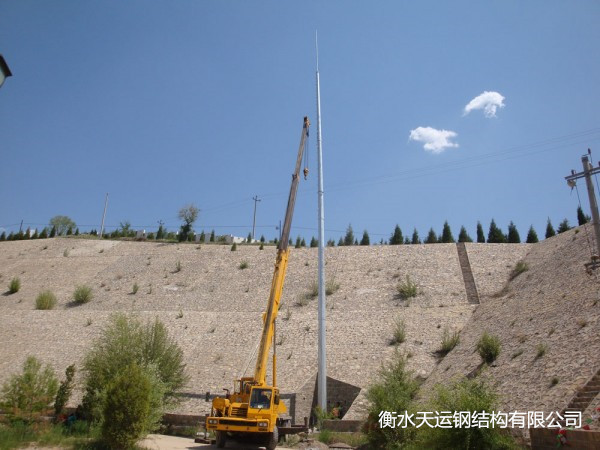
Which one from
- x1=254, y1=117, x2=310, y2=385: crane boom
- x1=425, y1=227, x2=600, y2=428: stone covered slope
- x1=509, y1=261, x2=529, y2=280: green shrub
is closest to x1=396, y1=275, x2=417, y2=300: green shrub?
x1=425, y1=227, x2=600, y2=428: stone covered slope

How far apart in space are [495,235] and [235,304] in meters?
32.6

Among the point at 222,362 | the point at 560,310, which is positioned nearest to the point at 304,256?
the point at 222,362

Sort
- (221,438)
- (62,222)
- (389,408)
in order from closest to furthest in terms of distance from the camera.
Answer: (389,408)
(221,438)
(62,222)

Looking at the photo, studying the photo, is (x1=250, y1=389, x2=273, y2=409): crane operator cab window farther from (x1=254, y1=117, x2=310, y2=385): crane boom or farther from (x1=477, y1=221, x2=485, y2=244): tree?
(x1=477, y1=221, x2=485, y2=244): tree

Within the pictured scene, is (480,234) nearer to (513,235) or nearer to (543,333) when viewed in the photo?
(513,235)

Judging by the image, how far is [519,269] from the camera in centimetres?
3438

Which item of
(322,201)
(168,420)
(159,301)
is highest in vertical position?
(322,201)

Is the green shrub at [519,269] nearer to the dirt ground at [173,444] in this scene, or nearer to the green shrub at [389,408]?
the green shrub at [389,408]

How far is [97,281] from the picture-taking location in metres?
42.5

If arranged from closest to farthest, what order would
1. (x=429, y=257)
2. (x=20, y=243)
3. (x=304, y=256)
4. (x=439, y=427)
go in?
(x=439, y=427)
(x=429, y=257)
(x=304, y=256)
(x=20, y=243)

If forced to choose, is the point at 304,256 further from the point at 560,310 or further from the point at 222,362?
the point at 560,310

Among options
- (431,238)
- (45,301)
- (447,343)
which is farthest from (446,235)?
(45,301)

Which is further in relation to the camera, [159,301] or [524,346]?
[159,301]

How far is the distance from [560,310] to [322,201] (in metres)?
12.7
